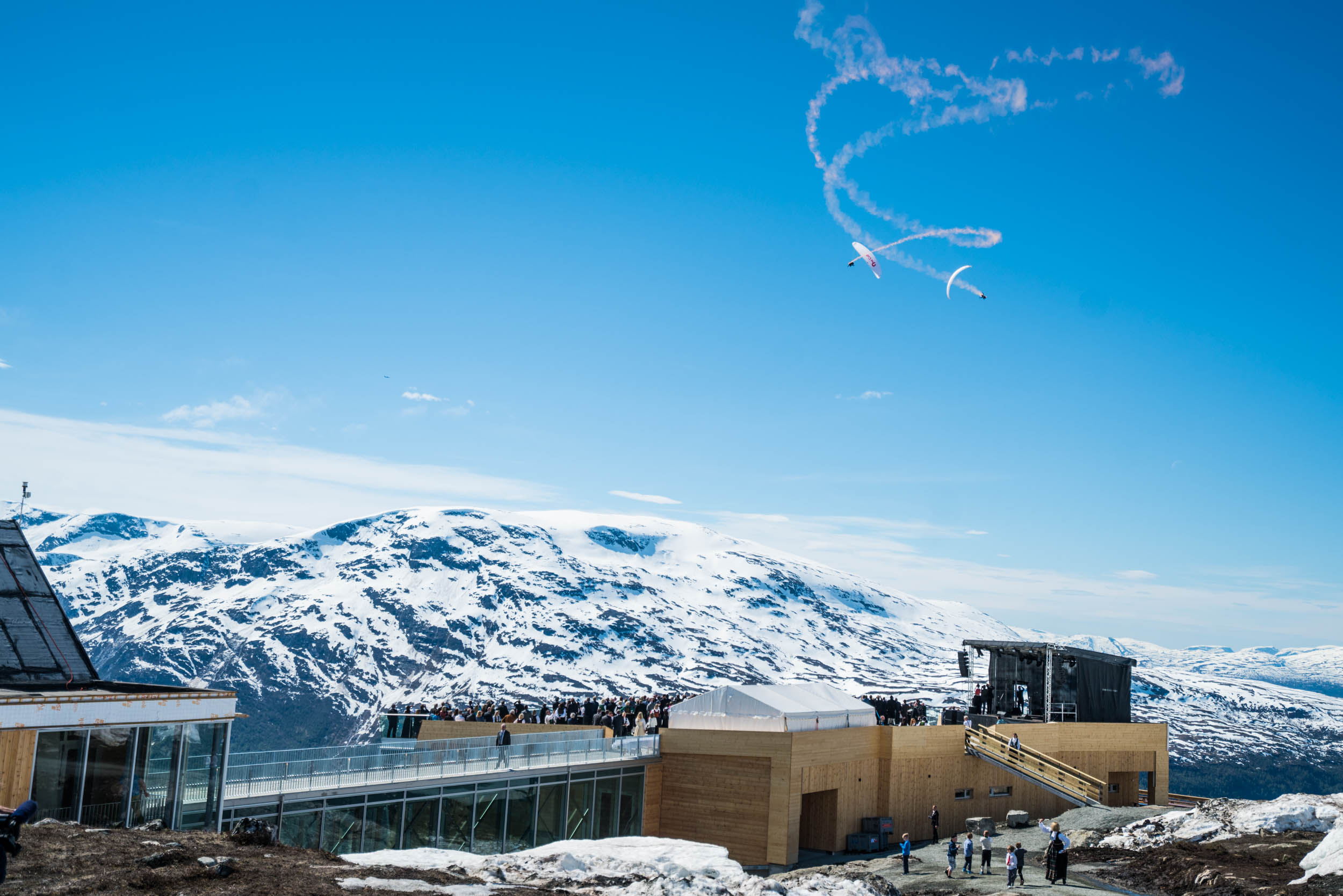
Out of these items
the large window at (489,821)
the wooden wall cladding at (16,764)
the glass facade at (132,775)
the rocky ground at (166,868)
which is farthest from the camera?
the large window at (489,821)

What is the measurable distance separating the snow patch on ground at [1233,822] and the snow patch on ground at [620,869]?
1536 centimetres

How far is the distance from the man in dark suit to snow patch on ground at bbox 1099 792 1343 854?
740 inches

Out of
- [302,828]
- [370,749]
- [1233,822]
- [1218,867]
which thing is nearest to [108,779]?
[302,828]

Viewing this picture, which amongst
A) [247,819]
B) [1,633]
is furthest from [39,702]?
[1,633]

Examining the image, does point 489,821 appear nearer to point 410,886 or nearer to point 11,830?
point 410,886

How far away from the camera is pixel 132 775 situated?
1939 cm

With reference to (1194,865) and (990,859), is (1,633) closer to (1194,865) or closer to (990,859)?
(990,859)

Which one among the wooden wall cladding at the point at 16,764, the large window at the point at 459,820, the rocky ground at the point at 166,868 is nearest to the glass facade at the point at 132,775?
the wooden wall cladding at the point at 16,764

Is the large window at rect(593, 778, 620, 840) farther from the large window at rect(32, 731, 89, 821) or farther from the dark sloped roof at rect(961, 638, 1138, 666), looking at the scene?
the large window at rect(32, 731, 89, 821)

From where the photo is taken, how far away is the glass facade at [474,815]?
2588 centimetres

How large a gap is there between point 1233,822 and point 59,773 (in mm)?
31402

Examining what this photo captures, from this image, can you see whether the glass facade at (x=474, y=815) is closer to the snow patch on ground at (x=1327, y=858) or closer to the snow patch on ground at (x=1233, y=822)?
the snow patch on ground at (x=1233, y=822)

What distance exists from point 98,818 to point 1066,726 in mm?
39468

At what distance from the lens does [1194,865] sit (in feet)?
82.5
